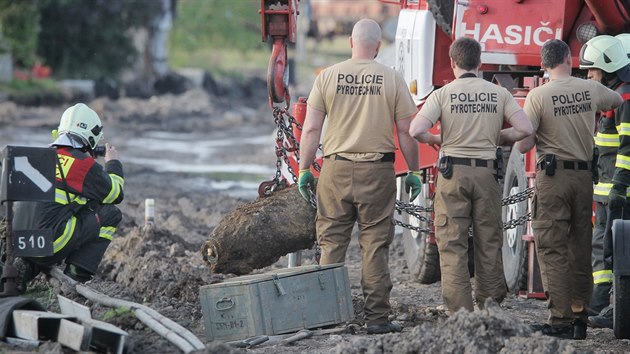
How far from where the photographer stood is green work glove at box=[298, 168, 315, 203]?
868 cm

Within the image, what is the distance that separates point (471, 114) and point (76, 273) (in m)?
3.25

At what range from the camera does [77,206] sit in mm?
9062

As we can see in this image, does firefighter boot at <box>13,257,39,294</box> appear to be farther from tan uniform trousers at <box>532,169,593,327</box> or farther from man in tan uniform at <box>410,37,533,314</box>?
tan uniform trousers at <box>532,169,593,327</box>

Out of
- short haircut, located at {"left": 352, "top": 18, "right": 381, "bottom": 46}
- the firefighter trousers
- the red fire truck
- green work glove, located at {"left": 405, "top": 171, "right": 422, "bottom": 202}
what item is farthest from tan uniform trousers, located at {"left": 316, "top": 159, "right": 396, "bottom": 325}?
the firefighter trousers

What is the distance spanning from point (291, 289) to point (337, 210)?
0.66 meters

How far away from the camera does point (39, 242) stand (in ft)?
27.5

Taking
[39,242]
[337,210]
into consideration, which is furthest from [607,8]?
[39,242]

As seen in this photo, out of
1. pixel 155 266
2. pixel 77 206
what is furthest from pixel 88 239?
pixel 155 266

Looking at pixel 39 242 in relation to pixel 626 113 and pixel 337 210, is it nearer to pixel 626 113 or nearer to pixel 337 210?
pixel 337 210

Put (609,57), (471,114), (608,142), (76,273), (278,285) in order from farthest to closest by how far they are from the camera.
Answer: (76,273) → (608,142) → (609,57) → (471,114) → (278,285)

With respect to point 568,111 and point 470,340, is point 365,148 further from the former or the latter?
point 470,340

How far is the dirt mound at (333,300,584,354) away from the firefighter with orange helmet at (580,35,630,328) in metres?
1.89

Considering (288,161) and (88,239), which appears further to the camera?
(288,161)

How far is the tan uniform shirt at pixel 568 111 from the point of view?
326 inches
